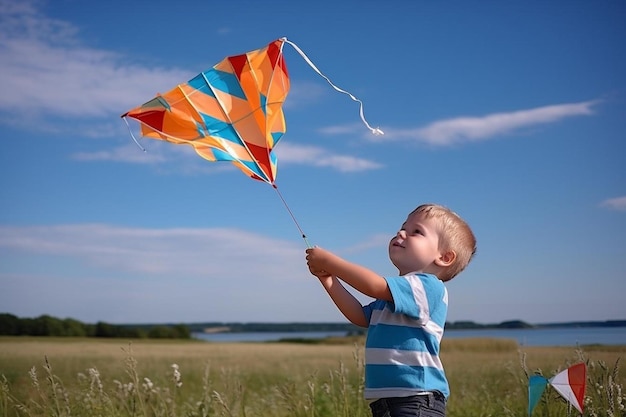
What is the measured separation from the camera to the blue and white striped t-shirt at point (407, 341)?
367cm

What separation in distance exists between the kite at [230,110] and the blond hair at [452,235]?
1001mm

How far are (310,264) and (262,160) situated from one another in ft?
2.85

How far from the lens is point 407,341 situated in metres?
3.72

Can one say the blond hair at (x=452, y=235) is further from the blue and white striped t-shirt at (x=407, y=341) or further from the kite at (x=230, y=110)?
the kite at (x=230, y=110)

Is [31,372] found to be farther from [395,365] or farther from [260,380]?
[260,380]

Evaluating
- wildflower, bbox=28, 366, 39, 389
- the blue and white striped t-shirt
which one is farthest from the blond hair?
wildflower, bbox=28, 366, 39, 389

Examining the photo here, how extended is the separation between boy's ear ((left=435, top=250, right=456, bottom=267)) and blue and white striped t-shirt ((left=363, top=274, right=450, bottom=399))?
0.13 metres

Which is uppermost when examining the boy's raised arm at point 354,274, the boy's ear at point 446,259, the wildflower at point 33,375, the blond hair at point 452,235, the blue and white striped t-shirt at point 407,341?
the blond hair at point 452,235

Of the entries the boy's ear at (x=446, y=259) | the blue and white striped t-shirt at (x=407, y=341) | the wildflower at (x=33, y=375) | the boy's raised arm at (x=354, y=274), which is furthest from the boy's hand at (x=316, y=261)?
the wildflower at (x=33, y=375)

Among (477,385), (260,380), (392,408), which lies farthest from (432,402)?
(260,380)

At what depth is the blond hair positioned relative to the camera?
3945mm

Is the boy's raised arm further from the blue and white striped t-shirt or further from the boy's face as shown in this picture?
the boy's face

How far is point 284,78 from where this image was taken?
4547 millimetres

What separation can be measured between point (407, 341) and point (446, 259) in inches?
20.5
